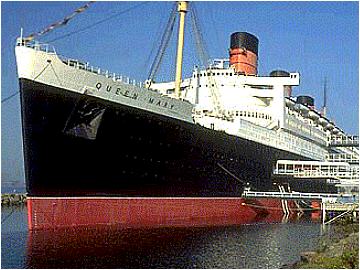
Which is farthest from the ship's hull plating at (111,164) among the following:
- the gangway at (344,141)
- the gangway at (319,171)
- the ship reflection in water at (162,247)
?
the gangway at (344,141)

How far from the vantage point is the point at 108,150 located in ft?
60.9

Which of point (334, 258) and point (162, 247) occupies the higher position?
point (334, 258)

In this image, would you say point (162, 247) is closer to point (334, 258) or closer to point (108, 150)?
point (108, 150)

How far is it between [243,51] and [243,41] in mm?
693

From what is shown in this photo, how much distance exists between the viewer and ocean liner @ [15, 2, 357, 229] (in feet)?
56.6

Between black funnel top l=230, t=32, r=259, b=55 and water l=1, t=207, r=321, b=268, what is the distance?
45.7 feet

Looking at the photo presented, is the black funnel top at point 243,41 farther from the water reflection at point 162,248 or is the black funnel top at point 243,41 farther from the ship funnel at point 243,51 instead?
→ the water reflection at point 162,248

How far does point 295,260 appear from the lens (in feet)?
46.3

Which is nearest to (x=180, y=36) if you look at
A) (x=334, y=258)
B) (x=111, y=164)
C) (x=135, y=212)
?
(x=111, y=164)

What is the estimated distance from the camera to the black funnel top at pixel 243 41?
3012 centimetres

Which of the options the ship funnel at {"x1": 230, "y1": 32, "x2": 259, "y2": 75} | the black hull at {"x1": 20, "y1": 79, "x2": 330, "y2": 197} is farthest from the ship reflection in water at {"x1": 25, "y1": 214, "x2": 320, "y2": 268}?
the ship funnel at {"x1": 230, "y1": 32, "x2": 259, "y2": 75}

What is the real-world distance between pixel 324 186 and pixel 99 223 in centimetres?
2136

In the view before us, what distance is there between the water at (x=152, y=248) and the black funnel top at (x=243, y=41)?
1393 centimetres

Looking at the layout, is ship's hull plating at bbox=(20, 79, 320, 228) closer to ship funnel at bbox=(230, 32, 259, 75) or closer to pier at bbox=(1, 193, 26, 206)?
ship funnel at bbox=(230, 32, 259, 75)
